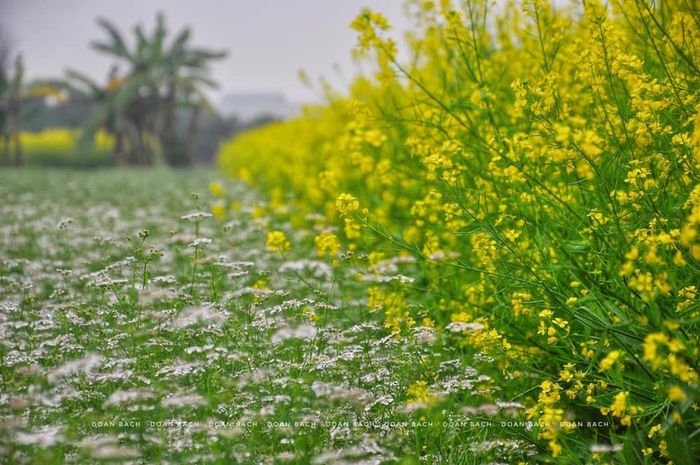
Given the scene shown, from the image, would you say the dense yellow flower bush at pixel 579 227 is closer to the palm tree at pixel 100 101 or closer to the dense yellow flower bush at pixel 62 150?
the palm tree at pixel 100 101

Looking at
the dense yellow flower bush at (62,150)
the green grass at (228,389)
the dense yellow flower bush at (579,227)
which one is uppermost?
the dense yellow flower bush at (62,150)

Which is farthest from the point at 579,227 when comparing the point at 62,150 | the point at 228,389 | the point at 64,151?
the point at 62,150

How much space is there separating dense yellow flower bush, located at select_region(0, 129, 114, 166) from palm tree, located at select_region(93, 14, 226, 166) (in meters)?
3.64

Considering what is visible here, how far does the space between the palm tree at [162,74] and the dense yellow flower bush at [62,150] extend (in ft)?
11.9

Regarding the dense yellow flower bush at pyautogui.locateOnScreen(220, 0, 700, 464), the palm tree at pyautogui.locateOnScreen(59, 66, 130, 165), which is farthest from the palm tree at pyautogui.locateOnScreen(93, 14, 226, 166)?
the dense yellow flower bush at pyautogui.locateOnScreen(220, 0, 700, 464)

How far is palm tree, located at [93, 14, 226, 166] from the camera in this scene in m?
27.5

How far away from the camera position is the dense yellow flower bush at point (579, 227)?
7.57 feet

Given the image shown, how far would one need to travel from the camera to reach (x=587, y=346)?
2705 mm

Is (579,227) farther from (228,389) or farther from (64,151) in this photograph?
(64,151)

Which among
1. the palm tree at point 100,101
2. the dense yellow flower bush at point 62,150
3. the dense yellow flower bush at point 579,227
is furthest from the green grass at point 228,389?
the dense yellow flower bush at point 62,150

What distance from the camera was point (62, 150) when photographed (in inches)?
1300

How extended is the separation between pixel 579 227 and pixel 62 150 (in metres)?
34.1

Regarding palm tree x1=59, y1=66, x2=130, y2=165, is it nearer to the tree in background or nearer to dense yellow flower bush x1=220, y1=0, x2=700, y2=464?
the tree in background

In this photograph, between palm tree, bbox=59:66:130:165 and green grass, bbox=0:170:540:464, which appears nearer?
green grass, bbox=0:170:540:464
